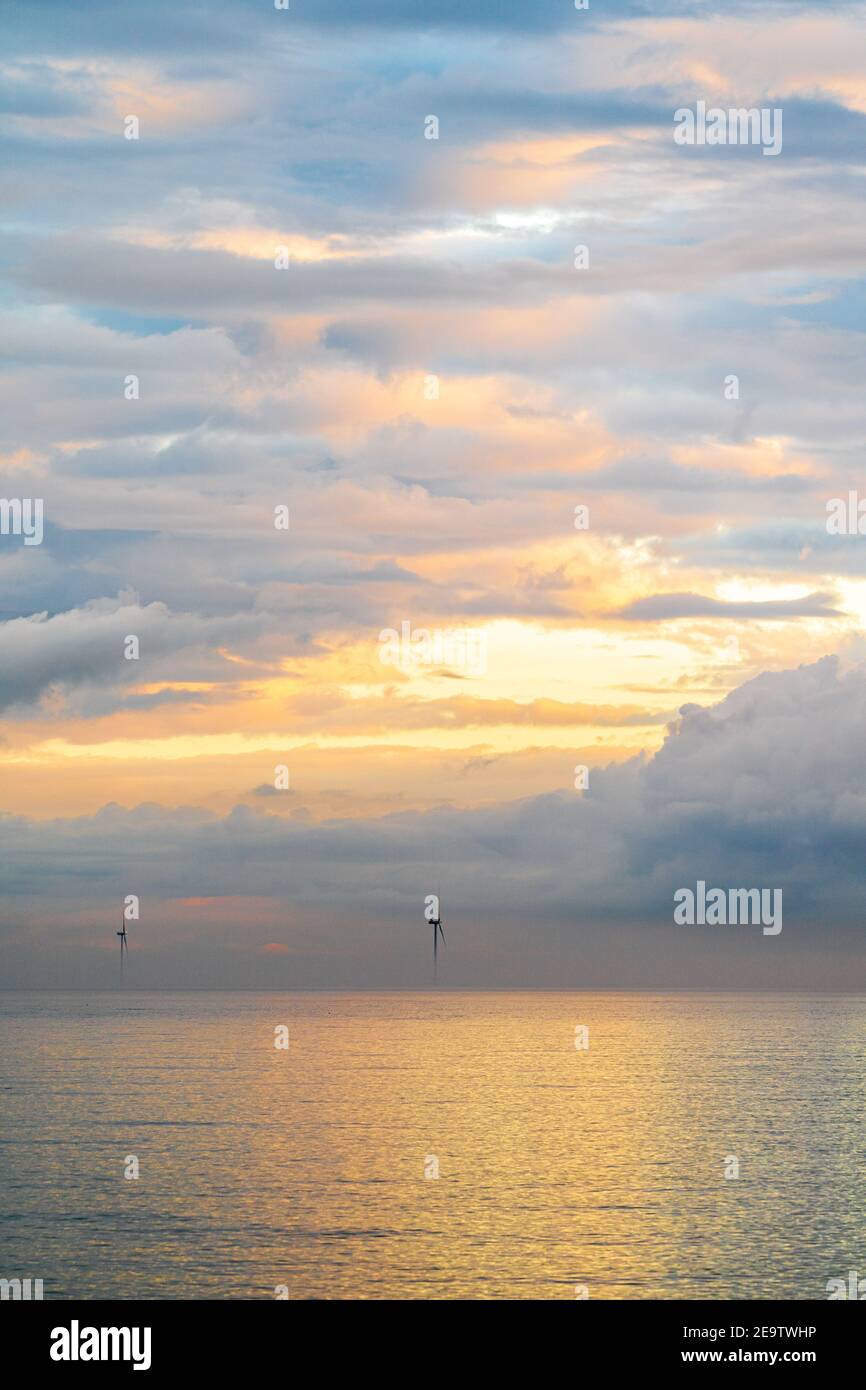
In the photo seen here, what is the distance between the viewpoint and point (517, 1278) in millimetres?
85500

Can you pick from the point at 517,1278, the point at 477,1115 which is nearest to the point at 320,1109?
the point at 477,1115

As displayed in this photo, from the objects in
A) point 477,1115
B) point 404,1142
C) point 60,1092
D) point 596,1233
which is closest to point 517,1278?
point 596,1233

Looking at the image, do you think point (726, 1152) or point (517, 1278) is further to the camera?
point (726, 1152)
